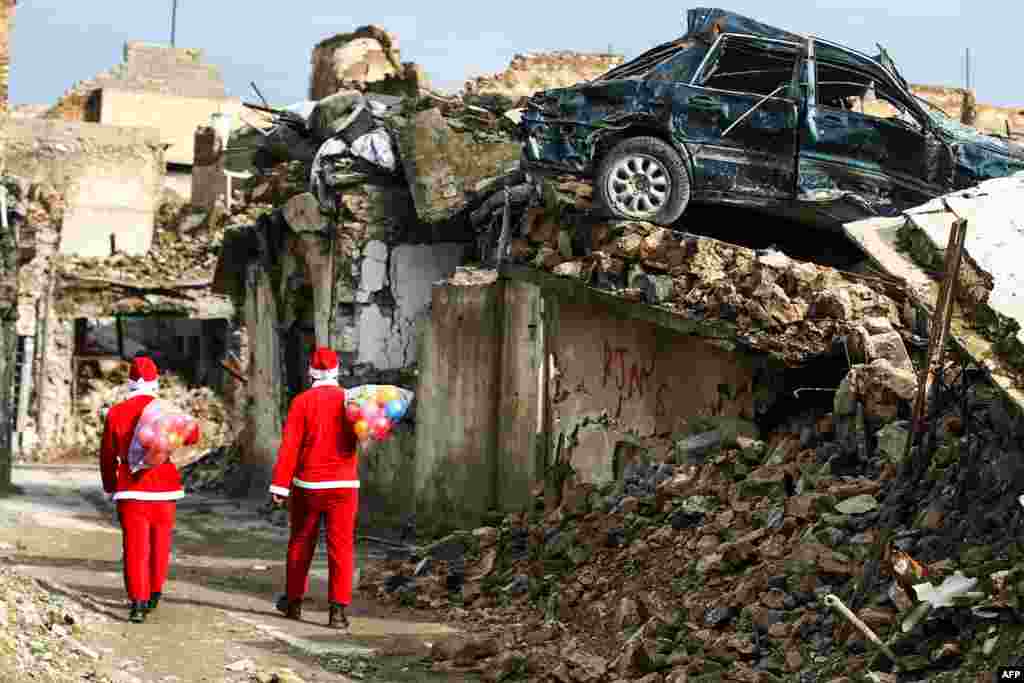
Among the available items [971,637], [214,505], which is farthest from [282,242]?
[971,637]

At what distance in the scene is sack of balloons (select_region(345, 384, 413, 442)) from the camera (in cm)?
1086

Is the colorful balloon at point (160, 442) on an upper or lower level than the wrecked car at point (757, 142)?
lower

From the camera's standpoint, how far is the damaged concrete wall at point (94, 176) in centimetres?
3638

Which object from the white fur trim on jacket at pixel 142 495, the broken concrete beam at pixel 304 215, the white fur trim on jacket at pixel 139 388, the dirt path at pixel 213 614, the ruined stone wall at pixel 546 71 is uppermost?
the ruined stone wall at pixel 546 71

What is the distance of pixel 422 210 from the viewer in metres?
16.4

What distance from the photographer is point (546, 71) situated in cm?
3278

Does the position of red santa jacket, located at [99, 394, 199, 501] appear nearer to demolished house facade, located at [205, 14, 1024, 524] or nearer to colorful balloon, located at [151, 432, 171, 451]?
colorful balloon, located at [151, 432, 171, 451]

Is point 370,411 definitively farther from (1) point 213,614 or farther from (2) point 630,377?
(2) point 630,377

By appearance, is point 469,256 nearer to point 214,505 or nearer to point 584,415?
point 584,415

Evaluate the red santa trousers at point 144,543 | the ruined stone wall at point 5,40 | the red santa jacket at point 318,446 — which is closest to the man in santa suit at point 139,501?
the red santa trousers at point 144,543

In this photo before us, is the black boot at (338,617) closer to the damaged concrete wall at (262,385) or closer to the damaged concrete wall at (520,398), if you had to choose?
the damaged concrete wall at (520,398)

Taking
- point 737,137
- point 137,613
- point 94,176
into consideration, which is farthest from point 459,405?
point 94,176

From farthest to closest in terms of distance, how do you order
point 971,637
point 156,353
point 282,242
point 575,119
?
1. point 156,353
2. point 282,242
3. point 575,119
4. point 971,637

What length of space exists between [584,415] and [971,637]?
239 inches
